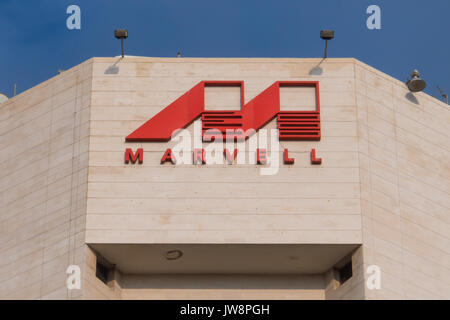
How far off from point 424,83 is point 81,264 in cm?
1872

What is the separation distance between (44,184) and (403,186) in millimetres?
16898

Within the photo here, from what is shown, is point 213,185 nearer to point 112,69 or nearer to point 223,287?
point 223,287

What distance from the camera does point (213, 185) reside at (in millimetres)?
49406

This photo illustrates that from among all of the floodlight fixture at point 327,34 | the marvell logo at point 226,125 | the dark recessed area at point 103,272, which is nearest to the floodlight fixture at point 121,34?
the marvell logo at point 226,125

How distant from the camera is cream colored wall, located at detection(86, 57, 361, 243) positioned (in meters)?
48.5

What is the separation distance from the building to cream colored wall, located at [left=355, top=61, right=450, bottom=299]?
7cm

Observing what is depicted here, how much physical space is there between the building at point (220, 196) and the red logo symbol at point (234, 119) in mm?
410

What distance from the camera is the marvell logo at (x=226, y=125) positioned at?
49.9 m

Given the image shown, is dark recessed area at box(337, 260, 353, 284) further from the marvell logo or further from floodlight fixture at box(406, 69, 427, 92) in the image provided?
floodlight fixture at box(406, 69, 427, 92)

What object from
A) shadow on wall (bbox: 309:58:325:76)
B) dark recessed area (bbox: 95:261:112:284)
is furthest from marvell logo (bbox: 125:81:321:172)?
dark recessed area (bbox: 95:261:112:284)

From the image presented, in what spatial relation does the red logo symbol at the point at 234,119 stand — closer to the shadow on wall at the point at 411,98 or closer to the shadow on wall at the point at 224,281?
the shadow on wall at the point at 411,98

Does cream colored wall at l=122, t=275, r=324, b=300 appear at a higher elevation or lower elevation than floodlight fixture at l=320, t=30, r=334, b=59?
lower

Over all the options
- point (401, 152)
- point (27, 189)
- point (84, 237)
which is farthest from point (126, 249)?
point (401, 152)
